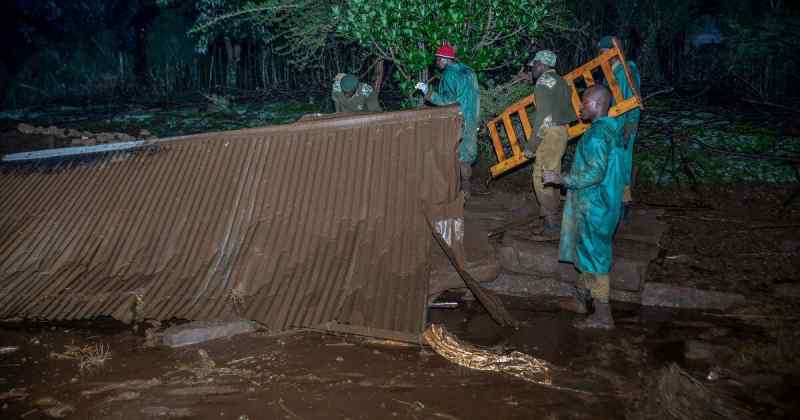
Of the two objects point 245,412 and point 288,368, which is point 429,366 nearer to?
point 288,368

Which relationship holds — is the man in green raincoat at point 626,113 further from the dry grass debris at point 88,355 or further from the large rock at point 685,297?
the dry grass debris at point 88,355

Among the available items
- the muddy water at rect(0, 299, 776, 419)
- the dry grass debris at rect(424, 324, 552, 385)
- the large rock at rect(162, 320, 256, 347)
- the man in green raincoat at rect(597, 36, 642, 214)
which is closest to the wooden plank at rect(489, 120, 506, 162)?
the man in green raincoat at rect(597, 36, 642, 214)

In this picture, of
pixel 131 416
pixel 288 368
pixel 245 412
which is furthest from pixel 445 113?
pixel 131 416

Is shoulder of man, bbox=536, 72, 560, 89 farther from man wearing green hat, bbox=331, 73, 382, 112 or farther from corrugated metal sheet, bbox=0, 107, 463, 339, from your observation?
man wearing green hat, bbox=331, 73, 382, 112

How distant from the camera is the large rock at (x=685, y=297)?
475 cm

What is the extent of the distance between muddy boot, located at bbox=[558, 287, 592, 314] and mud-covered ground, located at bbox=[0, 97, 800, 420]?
0.54 ft

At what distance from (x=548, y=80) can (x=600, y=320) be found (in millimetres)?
2654

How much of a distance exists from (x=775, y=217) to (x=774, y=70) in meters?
6.15

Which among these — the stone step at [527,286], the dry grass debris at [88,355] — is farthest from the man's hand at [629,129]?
the dry grass debris at [88,355]

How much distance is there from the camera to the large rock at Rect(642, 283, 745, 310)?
4.75 meters

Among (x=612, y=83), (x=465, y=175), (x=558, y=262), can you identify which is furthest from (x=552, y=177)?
(x=465, y=175)

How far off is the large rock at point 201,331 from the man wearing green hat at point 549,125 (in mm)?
3311

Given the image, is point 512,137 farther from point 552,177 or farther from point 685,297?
point 685,297

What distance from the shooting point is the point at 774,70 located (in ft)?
36.1
